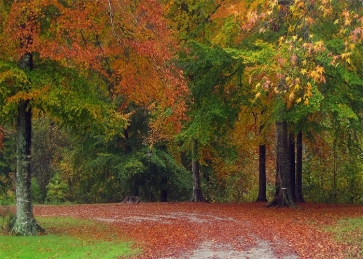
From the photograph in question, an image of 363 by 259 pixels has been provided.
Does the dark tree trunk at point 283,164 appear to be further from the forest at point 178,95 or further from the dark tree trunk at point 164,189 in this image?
the dark tree trunk at point 164,189

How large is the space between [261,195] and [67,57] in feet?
60.9

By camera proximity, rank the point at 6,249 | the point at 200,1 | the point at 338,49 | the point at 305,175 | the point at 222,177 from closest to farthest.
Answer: the point at 6,249
the point at 338,49
the point at 200,1
the point at 305,175
the point at 222,177

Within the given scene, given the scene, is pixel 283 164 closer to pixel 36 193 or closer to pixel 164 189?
pixel 164 189

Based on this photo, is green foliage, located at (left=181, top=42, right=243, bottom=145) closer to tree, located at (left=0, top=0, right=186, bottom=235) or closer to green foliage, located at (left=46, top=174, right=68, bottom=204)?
tree, located at (left=0, top=0, right=186, bottom=235)

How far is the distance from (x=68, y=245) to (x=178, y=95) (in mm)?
5995

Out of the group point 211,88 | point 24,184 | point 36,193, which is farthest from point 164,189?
point 24,184

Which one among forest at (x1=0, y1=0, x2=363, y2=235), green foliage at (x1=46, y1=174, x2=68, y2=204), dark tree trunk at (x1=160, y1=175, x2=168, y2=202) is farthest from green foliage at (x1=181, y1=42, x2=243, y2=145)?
green foliage at (x1=46, y1=174, x2=68, y2=204)

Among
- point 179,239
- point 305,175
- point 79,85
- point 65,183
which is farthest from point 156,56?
point 65,183

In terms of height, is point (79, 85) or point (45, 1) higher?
point (45, 1)

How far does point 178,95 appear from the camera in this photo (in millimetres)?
16328

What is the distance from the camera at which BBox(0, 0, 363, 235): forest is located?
1317 centimetres

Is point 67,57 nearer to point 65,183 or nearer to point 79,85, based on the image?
point 79,85

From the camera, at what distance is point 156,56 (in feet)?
48.7

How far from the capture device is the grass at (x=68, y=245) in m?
11.7
